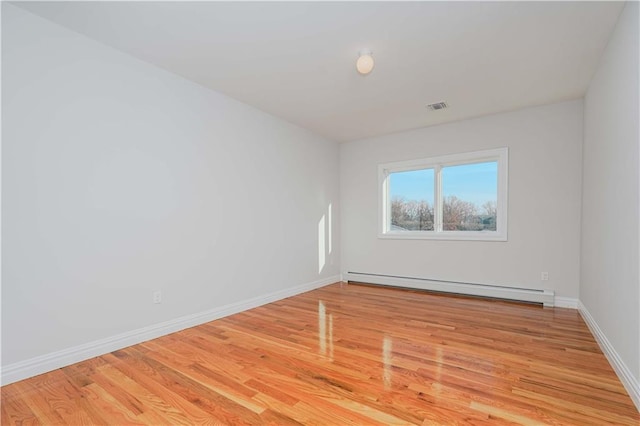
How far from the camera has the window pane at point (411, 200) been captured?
4969 mm

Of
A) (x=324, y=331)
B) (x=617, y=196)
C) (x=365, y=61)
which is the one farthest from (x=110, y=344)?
(x=617, y=196)

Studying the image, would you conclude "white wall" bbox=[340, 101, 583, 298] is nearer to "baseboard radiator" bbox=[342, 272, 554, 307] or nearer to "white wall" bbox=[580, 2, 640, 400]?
"baseboard radiator" bbox=[342, 272, 554, 307]

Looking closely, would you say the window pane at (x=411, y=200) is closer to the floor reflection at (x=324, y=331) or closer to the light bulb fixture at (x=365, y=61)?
the floor reflection at (x=324, y=331)

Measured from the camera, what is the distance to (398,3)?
2.14m

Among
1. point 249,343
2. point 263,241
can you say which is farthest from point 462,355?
point 263,241

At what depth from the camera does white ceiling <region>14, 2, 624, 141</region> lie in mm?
2199

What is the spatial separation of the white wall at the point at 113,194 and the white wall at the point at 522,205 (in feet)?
7.56

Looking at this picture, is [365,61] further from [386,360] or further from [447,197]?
[447,197]

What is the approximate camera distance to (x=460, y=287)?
14.7 ft

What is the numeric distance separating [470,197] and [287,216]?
2.66m

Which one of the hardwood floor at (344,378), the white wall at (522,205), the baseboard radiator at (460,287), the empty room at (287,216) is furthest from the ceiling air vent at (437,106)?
the hardwood floor at (344,378)

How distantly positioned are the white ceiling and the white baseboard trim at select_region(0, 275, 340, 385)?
7.93 feet

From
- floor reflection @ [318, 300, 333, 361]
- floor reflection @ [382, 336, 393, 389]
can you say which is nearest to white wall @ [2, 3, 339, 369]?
floor reflection @ [318, 300, 333, 361]

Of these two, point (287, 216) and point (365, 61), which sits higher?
point (365, 61)
